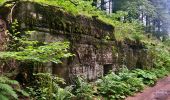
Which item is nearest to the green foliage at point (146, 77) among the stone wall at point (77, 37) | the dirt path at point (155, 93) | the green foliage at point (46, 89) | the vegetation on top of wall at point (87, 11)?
the dirt path at point (155, 93)

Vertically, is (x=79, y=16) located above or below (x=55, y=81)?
above

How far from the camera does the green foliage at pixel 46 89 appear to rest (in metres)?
7.84

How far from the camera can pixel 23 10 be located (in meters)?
8.38

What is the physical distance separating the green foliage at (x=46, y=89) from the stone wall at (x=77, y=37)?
619 mm

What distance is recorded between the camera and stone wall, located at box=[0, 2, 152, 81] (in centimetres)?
845

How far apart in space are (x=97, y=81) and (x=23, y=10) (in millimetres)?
4232

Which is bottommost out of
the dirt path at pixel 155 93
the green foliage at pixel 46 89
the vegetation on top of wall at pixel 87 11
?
the dirt path at pixel 155 93

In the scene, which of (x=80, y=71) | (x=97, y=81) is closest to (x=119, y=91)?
(x=97, y=81)

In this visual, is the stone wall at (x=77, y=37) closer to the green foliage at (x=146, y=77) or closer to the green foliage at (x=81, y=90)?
the green foliage at (x=81, y=90)

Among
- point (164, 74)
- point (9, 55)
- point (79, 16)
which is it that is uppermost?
point (79, 16)

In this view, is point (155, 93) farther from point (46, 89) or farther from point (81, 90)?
point (46, 89)

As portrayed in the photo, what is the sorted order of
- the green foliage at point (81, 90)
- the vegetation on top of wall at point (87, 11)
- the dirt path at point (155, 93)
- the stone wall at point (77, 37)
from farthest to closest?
the dirt path at point (155, 93) → the vegetation on top of wall at point (87, 11) → the green foliage at point (81, 90) → the stone wall at point (77, 37)

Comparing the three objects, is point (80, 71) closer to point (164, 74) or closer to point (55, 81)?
point (55, 81)

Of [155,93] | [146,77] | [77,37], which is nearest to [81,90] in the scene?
[77,37]
